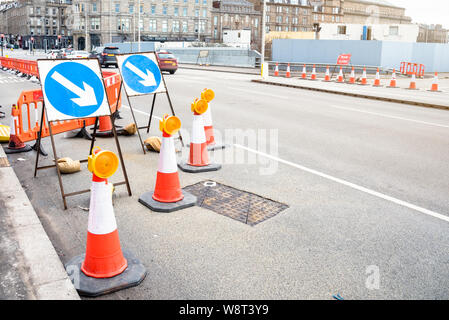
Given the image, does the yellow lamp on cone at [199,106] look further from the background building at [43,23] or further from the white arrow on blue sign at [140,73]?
the background building at [43,23]

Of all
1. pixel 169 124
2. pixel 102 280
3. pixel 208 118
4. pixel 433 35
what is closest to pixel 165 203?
pixel 169 124

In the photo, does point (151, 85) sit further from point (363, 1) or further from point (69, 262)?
point (363, 1)

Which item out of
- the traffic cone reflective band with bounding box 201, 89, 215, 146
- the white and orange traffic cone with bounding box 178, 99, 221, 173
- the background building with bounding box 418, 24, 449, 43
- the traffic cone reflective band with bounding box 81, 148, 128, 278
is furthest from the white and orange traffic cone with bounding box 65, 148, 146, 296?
the background building with bounding box 418, 24, 449, 43

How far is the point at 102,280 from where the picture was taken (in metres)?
3.41

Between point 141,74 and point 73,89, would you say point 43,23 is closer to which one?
point 141,74

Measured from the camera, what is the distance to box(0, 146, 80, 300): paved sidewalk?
10.3 ft

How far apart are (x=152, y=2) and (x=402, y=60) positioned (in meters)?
89.3

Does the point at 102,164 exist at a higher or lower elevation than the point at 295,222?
higher

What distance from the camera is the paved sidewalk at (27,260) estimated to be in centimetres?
314

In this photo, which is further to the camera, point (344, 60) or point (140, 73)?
point (344, 60)

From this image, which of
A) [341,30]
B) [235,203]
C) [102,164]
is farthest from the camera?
[341,30]

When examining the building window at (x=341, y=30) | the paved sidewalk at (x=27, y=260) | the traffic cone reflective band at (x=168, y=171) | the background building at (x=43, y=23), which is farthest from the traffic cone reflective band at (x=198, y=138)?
the background building at (x=43, y=23)

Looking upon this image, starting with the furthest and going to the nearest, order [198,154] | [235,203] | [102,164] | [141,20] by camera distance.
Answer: [141,20] < [198,154] < [235,203] < [102,164]

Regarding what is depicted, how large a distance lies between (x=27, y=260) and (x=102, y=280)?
27.4 inches
